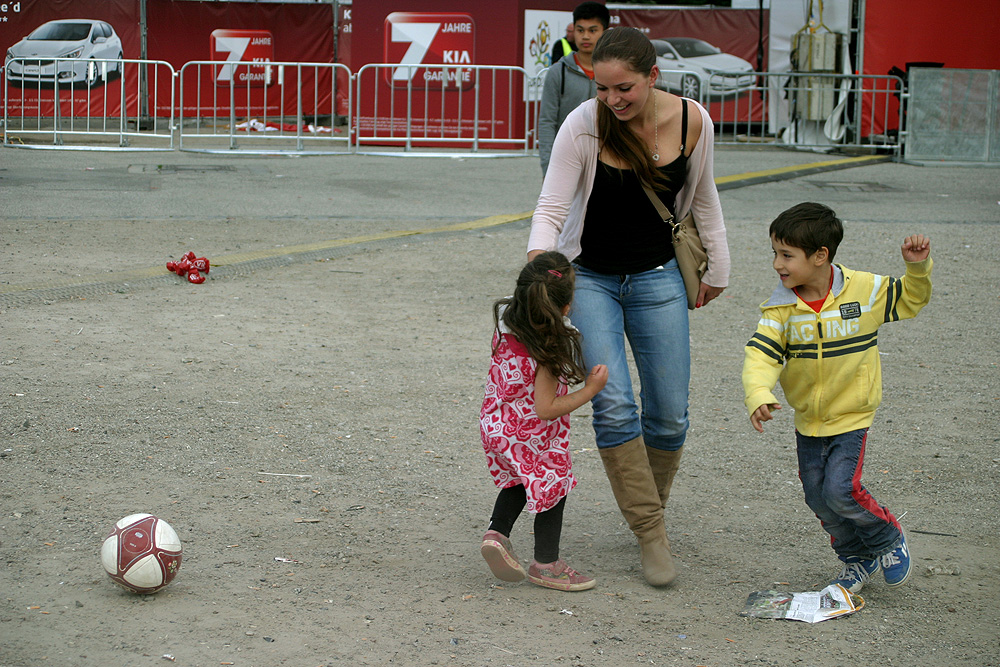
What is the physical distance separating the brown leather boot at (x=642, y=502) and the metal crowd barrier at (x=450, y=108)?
48.5ft

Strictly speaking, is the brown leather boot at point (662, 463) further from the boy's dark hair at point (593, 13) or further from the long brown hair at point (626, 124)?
the boy's dark hair at point (593, 13)

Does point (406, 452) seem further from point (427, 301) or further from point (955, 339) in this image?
point (955, 339)

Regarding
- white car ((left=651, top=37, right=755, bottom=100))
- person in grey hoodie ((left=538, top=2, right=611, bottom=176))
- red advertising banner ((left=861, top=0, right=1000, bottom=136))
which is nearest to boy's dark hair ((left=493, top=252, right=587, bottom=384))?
person in grey hoodie ((left=538, top=2, right=611, bottom=176))

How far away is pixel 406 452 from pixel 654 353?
4.96ft

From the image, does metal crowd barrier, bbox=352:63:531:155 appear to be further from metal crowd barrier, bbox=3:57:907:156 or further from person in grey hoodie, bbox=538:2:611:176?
person in grey hoodie, bbox=538:2:611:176

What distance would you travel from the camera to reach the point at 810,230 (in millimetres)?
3447

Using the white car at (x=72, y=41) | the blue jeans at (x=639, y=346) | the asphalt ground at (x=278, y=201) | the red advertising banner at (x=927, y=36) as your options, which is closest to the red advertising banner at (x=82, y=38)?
the white car at (x=72, y=41)

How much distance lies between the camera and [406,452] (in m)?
4.93

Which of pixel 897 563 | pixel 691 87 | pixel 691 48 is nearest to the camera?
pixel 897 563

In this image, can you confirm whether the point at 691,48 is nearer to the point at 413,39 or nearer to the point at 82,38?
the point at 413,39

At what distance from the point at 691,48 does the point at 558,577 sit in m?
20.2

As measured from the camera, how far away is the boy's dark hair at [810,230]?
3447 mm

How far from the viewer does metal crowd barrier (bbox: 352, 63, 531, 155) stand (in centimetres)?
1827

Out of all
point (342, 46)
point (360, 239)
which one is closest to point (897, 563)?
point (360, 239)
